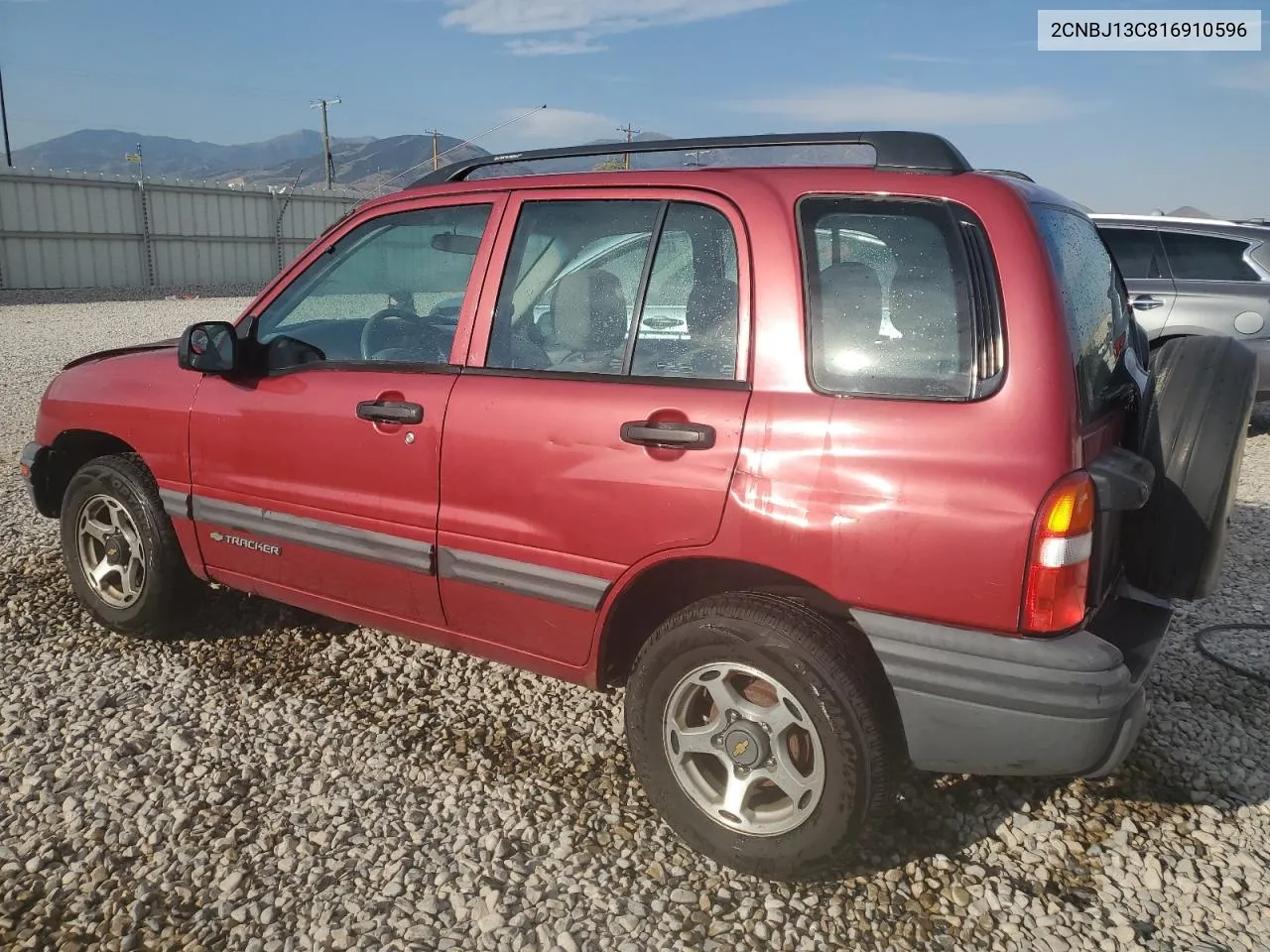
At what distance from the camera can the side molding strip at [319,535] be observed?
10.0ft

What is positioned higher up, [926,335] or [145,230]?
[145,230]

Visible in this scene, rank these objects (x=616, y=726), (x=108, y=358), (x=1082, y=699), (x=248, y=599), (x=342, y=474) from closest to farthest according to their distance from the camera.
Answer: (x=1082, y=699) → (x=342, y=474) → (x=616, y=726) → (x=108, y=358) → (x=248, y=599)

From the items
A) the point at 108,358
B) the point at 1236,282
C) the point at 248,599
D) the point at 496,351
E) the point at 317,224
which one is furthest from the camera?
the point at 317,224

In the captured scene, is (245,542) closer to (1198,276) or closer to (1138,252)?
(1138,252)

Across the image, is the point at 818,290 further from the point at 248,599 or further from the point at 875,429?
the point at 248,599

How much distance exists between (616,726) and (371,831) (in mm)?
940

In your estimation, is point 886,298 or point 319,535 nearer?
point 886,298

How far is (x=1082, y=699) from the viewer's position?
2.16m

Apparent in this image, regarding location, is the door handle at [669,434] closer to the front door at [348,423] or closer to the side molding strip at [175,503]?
the front door at [348,423]

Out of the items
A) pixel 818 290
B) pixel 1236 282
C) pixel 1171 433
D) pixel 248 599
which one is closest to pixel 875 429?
pixel 818 290

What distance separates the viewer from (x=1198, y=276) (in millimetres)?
8055

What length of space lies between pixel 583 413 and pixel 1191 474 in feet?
5.32

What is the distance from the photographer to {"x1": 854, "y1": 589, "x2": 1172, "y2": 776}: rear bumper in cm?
216

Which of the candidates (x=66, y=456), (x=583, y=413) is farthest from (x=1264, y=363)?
(x=66, y=456)
